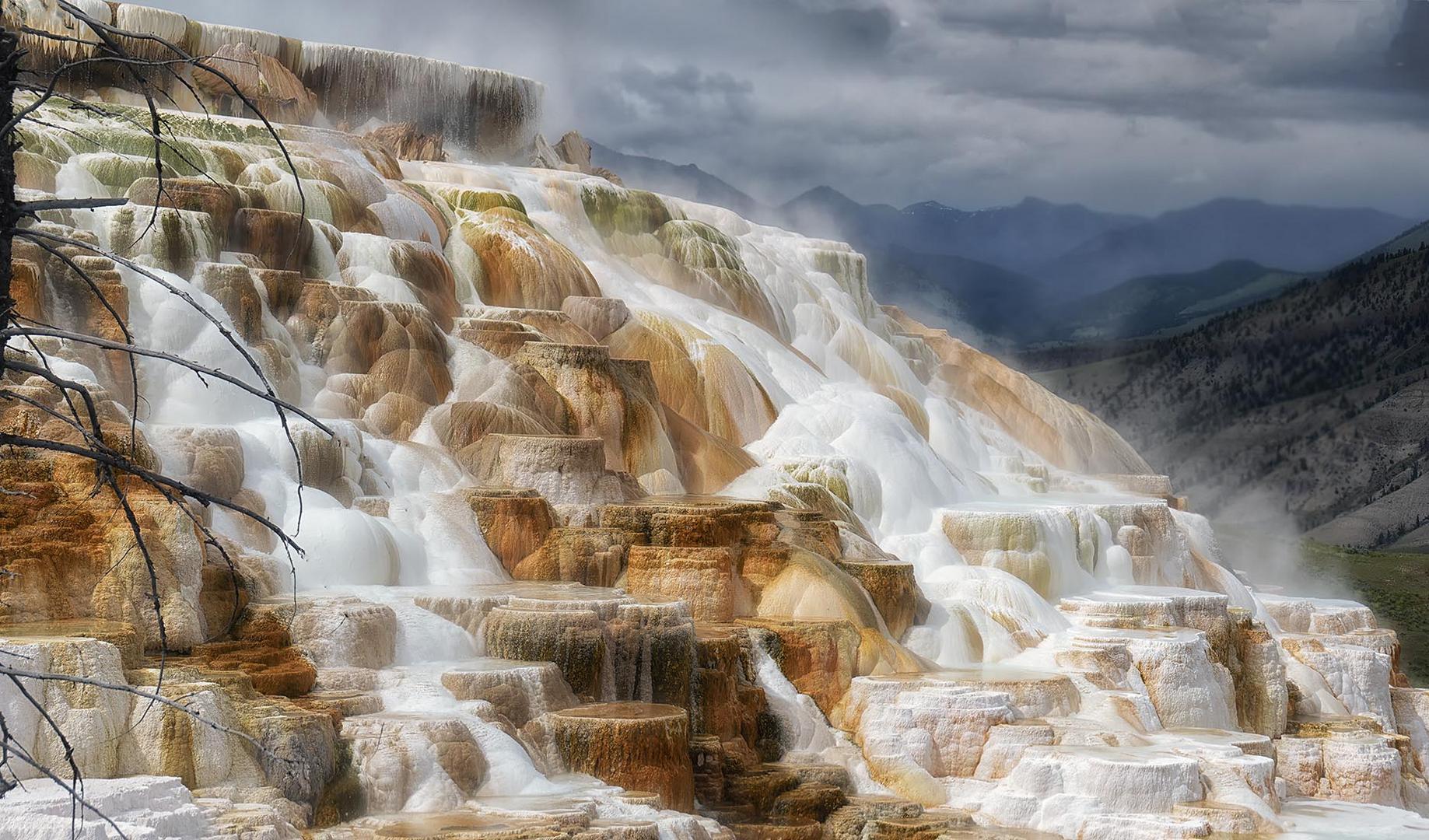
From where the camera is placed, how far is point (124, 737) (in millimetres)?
11555

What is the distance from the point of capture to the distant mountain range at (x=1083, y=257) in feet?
356

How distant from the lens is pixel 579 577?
17.5 metres

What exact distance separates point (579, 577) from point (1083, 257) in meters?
113

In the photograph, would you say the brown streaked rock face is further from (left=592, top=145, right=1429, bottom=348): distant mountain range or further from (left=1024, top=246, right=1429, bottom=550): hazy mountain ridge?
(left=592, top=145, right=1429, bottom=348): distant mountain range

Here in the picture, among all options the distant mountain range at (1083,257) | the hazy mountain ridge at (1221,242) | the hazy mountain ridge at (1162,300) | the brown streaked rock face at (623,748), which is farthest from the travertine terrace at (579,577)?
the hazy mountain ridge at (1221,242)

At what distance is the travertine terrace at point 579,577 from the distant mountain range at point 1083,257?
236 feet

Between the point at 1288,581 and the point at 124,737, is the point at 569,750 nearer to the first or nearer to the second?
the point at 124,737

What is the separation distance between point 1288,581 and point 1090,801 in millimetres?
22565

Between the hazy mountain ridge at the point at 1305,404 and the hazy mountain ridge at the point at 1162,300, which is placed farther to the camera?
the hazy mountain ridge at the point at 1162,300

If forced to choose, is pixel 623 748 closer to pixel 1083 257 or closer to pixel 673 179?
pixel 673 179

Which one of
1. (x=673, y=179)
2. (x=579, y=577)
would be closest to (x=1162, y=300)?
(x=673, y=179)

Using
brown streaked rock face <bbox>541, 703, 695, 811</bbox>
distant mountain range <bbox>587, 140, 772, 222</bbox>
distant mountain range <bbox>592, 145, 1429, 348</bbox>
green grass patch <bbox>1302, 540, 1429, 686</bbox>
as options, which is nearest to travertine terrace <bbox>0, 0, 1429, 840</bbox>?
brown streaked rock face <bbox>541, 703, 695, 811</bbox>

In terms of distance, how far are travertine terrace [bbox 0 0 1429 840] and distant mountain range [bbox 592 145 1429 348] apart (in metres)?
71.9

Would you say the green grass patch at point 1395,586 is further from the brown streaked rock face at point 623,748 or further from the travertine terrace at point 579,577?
the brown streaked rock face at point 623,748
